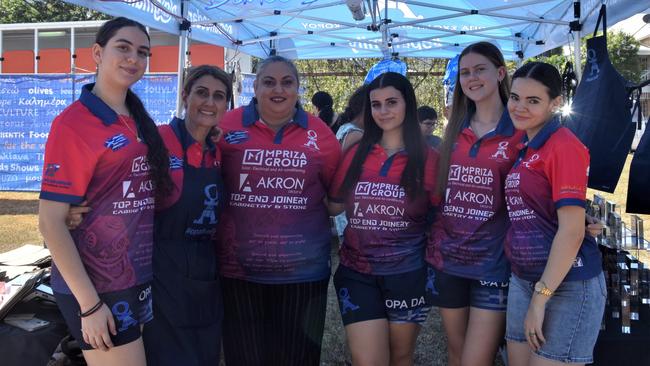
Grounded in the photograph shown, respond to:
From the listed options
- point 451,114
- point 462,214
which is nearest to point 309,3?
point 451,114

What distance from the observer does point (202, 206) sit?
2.37m

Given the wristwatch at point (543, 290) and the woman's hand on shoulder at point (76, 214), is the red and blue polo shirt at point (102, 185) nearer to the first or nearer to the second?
the woman's hand on shoulder at point (76, 214)

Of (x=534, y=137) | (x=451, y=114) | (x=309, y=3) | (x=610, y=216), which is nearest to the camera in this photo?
(x=534, y=137)

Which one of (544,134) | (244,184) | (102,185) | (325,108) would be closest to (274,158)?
(244,184)

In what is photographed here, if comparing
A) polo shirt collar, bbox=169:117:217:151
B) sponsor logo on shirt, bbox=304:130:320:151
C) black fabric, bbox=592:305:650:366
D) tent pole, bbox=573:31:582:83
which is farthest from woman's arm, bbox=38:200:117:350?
tent pole, bbox=573:31:582:83

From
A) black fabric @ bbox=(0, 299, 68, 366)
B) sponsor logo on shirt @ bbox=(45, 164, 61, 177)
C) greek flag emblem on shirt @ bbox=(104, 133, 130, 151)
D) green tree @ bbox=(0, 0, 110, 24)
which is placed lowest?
black fabric @ bbox=(0, 299, 68, 366)

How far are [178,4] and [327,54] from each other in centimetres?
403

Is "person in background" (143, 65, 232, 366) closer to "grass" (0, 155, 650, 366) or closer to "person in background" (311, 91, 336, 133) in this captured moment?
"grass" (0, 155, 650, 366)

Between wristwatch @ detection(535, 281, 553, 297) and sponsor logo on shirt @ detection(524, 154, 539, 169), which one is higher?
sponsor logo on shirt @ detection(524, 154, 539, 169)

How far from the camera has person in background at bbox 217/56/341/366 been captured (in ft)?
8.36

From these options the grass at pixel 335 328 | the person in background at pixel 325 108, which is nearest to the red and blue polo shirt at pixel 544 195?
the grass at pixel 335 328

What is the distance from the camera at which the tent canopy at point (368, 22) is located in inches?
190

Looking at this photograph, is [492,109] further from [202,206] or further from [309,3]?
[309,3]

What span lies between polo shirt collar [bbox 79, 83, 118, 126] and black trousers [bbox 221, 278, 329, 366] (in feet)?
3.45
